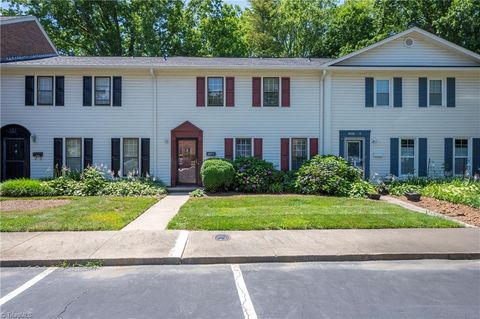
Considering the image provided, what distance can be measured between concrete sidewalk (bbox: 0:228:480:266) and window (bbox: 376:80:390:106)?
9.11 meters

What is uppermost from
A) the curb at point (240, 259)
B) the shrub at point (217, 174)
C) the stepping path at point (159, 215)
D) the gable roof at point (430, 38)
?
the gable roof at point (430, 38)

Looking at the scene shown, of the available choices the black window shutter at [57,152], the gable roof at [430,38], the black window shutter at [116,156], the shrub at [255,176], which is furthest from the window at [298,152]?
the black window shutter at [57,152]

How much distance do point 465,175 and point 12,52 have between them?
23852 millimetres

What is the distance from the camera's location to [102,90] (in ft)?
48.7

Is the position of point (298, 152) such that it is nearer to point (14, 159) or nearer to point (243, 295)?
point (243, 295)

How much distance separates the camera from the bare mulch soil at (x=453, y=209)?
8.79 m

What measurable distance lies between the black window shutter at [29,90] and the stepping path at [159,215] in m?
8.20

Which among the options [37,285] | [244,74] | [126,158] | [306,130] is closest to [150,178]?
[126,158]

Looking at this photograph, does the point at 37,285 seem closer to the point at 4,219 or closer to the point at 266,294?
the point at 266,294

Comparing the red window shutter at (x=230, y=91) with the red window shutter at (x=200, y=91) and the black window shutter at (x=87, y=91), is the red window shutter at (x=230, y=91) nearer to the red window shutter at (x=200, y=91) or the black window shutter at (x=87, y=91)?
the red window shutter at (x=200, y=91)

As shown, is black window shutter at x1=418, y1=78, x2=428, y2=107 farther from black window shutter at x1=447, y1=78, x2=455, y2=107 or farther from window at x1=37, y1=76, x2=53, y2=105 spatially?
window at x1=37, y1=76, x2=53, y2=105

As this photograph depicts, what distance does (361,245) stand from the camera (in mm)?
6270

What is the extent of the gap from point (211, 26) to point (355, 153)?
22.6 m

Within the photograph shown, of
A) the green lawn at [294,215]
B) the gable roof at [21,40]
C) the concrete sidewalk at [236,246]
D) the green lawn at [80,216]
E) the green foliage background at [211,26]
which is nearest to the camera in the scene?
the concrete sidewalk at [236,246]
